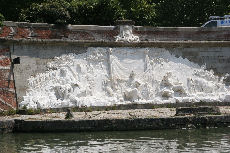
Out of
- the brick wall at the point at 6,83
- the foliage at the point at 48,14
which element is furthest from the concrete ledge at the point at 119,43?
the foliage at the point at 48,14

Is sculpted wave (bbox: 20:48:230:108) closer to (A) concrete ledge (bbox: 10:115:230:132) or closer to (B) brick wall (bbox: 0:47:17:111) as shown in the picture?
(B) brick wall (bbox: 0:47:17:111)

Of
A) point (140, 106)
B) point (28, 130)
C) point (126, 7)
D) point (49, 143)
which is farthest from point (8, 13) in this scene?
point (49, 143)

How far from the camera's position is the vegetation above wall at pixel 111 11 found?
62.4ft

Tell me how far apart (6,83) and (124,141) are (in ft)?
21.0

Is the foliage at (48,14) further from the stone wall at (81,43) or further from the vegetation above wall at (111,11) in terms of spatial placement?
the stone wall at (81,43)

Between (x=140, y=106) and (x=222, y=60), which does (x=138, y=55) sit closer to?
(x=140, y=106)

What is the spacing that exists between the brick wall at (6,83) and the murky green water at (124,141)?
3573mm

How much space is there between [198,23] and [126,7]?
582 centimetres

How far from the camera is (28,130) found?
12.7 meters

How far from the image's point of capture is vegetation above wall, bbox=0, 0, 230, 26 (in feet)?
62.4

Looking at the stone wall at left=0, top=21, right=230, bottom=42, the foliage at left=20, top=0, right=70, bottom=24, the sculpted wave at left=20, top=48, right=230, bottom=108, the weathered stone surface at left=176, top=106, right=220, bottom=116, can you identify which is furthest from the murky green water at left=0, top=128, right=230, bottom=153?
the foliage at left=20, top=0, right=70, bottom=24

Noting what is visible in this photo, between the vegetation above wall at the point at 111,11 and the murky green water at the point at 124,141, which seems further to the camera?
the vegetation above wall at the point at 111,11

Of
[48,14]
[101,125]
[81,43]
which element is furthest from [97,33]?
[101,125]

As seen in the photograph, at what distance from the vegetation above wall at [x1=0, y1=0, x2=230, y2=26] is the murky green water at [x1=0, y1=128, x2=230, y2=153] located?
646cm
